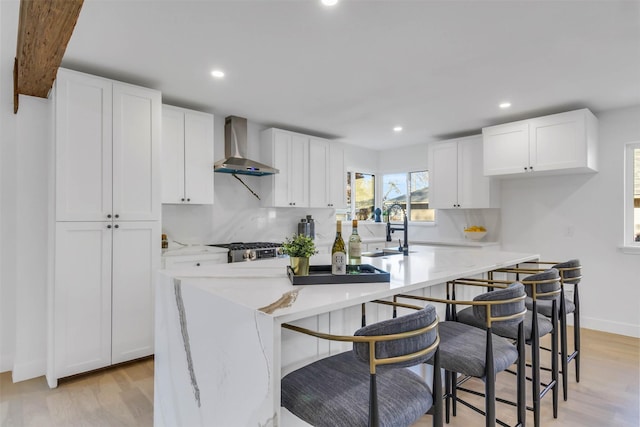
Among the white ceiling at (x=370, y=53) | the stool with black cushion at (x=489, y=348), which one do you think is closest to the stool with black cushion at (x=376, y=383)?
the stool with black cushion at (x=489, y=348)

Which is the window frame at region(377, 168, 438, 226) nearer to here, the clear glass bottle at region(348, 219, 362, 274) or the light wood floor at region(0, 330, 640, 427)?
the light wood floor at region(0, 330, 640, 427)

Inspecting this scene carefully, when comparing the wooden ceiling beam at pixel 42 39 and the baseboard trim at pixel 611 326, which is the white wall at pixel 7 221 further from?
the baseboard trim at pixel 611 326

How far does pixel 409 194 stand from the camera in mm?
5949

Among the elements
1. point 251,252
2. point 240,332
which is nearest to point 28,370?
point 251,252

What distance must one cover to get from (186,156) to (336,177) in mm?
2157

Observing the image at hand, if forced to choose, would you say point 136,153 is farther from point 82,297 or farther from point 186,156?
point 82,297

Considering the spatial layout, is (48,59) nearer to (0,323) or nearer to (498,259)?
(0,323)

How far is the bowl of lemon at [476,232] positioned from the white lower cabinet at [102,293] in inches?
152

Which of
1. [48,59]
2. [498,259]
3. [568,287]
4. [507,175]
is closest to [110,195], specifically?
[48,59]

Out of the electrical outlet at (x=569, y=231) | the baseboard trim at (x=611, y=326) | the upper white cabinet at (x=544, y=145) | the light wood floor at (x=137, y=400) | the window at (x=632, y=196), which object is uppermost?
the upper white cabinet at (x=544, y=145)

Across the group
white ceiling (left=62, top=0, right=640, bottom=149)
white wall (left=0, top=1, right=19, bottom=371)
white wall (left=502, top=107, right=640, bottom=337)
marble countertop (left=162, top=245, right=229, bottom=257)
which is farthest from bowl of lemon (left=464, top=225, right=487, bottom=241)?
white wall (left=0, top=1, right=19, bottom=371)

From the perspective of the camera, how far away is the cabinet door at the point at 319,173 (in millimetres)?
4793

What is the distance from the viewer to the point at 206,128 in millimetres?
3787

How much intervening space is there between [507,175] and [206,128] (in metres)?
3.51
